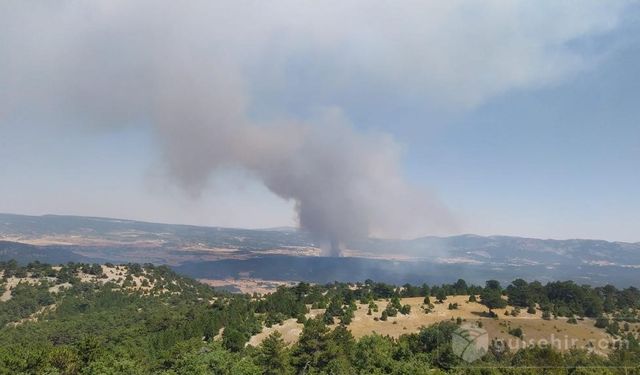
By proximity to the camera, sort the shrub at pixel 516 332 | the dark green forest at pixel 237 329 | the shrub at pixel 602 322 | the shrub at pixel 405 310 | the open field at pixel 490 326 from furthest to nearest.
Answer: the shrub at pixel 405 310
the shrub at pixel 602 322
the shrub at pixel 516 332
the open field at pixel 490 326
the dark green forest at pixel 237 329

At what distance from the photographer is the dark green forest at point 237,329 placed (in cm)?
5091

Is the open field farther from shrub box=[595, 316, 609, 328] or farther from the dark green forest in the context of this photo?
the dark green forest

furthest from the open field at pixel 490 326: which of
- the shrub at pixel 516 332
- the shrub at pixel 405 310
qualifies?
the shrub at pixel 405 310

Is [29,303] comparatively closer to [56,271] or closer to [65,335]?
[56,271]

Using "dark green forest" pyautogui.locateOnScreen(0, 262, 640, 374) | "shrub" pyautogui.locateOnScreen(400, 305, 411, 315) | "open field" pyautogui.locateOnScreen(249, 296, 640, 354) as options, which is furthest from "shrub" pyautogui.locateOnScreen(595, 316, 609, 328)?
"shrub" pyautogui.locateOnScreen(400, 305, 411, 315)

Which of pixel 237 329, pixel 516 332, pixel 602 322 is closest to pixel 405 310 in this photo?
pixel 516 332

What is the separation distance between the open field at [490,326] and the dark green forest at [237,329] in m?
2.45

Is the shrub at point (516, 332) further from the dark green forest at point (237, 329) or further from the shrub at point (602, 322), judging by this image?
the shrub at point (602, 322)

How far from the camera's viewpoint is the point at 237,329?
87.5 m

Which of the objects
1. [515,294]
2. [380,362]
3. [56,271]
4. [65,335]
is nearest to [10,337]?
[65,335]

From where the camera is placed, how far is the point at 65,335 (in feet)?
341

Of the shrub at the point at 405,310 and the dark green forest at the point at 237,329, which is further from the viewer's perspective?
the shrub at the point at 405,310

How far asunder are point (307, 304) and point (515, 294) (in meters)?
56.9

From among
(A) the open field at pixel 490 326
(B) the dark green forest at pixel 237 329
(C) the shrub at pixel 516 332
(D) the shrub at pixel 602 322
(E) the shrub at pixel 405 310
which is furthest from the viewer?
(E) the shrub at pixel 405 310
